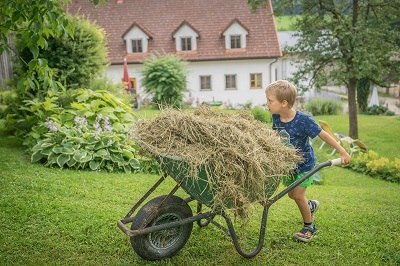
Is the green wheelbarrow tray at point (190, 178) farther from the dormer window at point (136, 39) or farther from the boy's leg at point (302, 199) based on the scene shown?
the dormer window at point (136, 39)

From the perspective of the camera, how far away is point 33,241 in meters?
3.81

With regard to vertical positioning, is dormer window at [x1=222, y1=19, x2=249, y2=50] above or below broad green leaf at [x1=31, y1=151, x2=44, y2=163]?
above

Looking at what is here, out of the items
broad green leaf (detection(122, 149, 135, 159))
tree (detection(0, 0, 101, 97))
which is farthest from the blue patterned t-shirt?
broad green leaf (detection(122, 149, 135, 159))

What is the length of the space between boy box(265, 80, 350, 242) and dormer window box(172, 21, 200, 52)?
22.4m

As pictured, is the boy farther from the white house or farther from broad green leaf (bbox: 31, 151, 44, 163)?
the white house

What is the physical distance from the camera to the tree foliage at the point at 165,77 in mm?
18391

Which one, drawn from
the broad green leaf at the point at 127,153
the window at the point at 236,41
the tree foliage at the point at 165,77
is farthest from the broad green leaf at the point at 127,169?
the window at the point at 236,41

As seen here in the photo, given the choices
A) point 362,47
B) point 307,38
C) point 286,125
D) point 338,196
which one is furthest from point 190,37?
point 286,125

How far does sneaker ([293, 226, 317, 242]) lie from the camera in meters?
4.01

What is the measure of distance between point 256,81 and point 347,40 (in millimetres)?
13430

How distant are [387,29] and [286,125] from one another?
11.6 meters

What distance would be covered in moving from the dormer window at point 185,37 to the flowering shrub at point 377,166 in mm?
17391

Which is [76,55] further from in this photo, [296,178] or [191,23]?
[191,23]

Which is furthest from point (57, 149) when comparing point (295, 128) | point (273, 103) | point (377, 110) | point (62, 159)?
point (377, 110)
